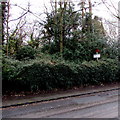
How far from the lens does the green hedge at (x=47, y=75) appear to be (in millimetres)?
6562

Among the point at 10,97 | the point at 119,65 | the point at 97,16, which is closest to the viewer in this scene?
the point at 10,97

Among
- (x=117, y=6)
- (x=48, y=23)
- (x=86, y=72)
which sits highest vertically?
(x=117, y=6)

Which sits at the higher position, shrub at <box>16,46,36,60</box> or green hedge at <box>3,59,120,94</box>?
shrub at <box>16,46,36,60</box>

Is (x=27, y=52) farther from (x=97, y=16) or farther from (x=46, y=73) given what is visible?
(x=97, y=16)

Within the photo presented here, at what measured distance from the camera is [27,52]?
9539 mm

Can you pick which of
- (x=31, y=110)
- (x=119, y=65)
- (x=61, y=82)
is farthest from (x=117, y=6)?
(x=31, y=110)

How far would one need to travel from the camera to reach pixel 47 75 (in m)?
6.94

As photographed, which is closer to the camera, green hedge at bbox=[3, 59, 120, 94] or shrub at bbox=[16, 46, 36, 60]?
green hedge at bbox=[3, 59, 120, 94]

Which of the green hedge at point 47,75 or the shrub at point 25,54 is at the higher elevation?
the shrub at point 25,54

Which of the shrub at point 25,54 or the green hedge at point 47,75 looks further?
A: the shrub at point 25,54

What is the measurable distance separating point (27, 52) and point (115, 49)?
814 cm

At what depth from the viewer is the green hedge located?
6.56 m

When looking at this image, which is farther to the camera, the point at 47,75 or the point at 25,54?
the point at 25,54

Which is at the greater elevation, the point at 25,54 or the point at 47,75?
the point at 25,54
